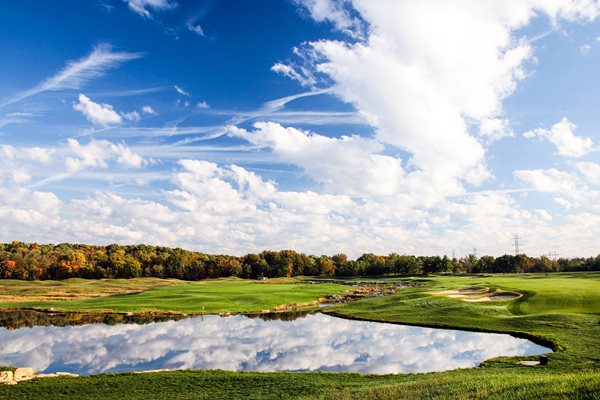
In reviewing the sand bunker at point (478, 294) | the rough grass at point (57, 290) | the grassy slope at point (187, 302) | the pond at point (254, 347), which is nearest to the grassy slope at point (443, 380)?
the pond at point (254, 347)

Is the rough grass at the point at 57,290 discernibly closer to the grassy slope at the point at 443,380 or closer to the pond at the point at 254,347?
the pond at the point at 254,347

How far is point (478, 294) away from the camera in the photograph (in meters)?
67.1

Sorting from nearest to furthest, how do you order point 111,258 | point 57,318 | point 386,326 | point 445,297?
point 386,326, point 57,318, point 445,297, point 111,258

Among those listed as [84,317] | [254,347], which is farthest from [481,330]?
[84,317]

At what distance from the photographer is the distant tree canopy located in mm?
145875

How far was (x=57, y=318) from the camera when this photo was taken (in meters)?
56.4

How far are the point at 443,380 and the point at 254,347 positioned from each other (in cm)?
2132

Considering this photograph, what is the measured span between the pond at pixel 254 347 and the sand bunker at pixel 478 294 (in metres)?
20.7

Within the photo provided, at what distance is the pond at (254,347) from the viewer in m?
33.0

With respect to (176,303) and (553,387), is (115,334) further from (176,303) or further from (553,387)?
(553,387)

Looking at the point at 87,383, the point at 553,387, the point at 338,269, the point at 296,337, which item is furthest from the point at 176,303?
the point at 338,269

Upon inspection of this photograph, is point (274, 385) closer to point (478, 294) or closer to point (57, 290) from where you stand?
point (478, 294)

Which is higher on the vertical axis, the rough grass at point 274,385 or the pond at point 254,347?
the rough grass at point 274,385

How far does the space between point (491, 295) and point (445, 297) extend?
7.68 metres
